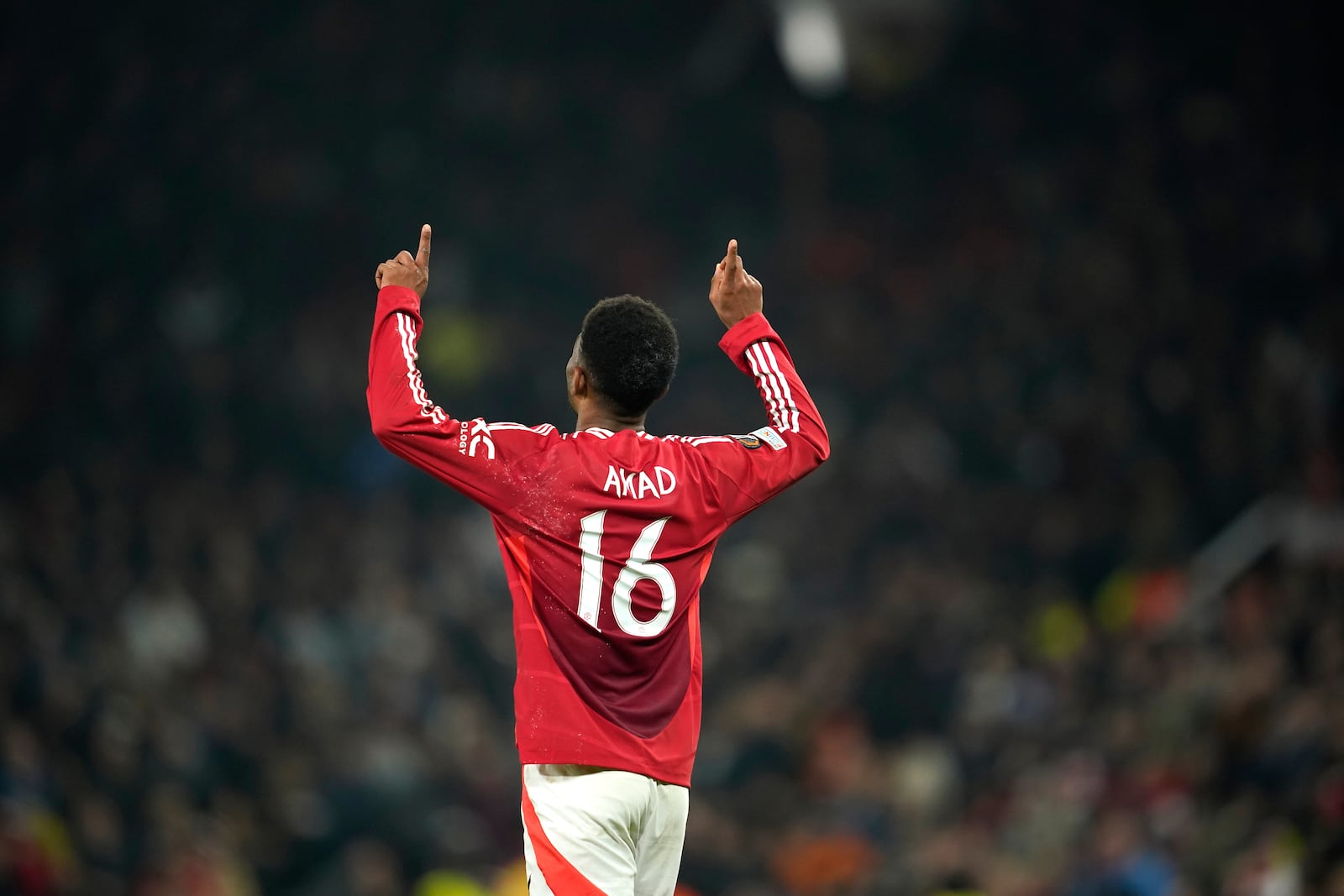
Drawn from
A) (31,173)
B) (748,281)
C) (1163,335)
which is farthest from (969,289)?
(748,281)

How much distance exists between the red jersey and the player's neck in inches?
1.0

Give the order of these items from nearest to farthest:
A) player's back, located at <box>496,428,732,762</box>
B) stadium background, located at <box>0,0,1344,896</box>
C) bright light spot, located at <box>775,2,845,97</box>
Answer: player's back, located at <box>496,428,732,762</box>
stadium background, located at <box>0,0,1344,896</box>
bright light spot, located at <box>775,2,845,97</box>

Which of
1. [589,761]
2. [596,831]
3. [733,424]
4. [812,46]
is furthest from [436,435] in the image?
[812,46]

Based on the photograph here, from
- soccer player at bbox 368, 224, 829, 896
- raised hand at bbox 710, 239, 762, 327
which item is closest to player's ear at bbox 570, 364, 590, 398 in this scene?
soccer player at bbox 368, 224, 829, 896

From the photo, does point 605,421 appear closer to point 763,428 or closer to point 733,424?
point 763,428

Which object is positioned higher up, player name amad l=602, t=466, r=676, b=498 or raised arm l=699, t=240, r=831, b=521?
raised arm l=699, t=240, r=831, b=521

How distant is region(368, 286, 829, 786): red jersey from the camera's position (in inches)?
112

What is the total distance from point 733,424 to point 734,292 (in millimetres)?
10137

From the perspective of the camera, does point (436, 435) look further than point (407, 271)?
No

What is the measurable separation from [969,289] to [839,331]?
1282 mm

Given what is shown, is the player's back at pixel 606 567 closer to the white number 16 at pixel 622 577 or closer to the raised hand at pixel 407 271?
the white number 16 at pixel 622 577

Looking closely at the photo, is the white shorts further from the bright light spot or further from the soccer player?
the bright light spot

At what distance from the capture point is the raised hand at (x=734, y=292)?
3.23 m

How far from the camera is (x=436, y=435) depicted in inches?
112
